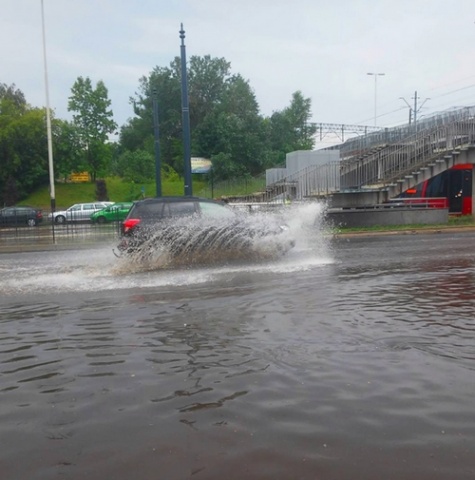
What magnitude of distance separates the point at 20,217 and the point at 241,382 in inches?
1206

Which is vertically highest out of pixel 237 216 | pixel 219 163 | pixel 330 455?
pixel 219 163

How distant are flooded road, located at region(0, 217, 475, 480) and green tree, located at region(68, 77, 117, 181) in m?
54.0

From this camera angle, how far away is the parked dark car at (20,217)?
31513mm

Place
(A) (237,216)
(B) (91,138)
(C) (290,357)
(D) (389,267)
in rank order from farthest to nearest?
(B) (91,138) → (A) (237,216) → (D) (389,267) → (C) (290,357)

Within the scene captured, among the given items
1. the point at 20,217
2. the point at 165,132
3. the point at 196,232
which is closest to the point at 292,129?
the point at 165,132

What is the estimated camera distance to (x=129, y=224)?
13.9 meters

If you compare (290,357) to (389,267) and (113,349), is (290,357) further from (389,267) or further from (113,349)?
(389,267)

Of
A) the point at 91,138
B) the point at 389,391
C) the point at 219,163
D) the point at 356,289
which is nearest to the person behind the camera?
the point at 389,391

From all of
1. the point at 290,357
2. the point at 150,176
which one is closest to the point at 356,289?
the point at 290,357

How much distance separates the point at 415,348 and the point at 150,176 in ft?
173

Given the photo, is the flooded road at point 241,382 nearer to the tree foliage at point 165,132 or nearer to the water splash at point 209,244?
the water splash at point 209,244

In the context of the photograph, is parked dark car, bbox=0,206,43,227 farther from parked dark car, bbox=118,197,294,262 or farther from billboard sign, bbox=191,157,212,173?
billboard sign, bbox=191,157,212,173

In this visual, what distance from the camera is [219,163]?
5150 cm

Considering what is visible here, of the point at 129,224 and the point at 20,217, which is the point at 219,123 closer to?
the point at 20,217
